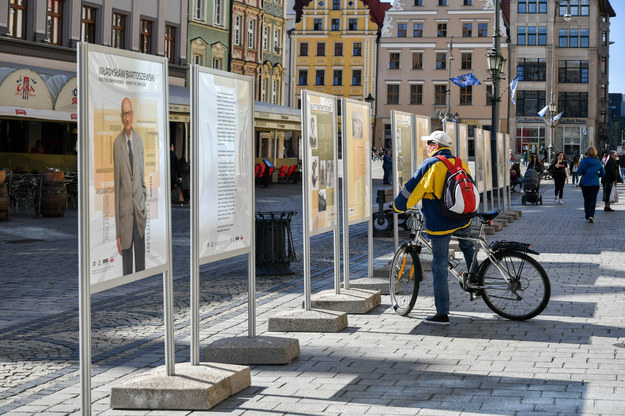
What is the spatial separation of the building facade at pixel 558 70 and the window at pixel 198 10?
51927 mm

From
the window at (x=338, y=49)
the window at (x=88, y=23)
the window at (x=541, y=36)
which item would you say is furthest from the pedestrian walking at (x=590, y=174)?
the window at (x=338, y=49)

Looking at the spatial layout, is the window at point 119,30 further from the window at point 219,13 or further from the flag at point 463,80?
the flag at point 463,80

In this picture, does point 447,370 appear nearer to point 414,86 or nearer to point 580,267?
point 580,267

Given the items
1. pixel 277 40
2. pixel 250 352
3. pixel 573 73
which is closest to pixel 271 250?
pixel 250 352

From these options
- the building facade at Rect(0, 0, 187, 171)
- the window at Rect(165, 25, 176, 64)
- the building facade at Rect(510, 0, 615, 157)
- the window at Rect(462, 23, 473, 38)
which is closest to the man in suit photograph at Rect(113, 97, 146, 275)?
the building facade at Rect(0, 0, 187, 171)

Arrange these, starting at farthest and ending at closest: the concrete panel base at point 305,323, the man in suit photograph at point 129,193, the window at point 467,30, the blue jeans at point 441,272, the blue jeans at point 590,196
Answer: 1. the window at point 467,30
2. the blue jeans at point 590,196
3. the blue jeans at point 441,272
4. the concrete panel base at point 305,323
5. the man in suit photograph at point 129,193

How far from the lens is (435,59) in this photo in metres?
95.9

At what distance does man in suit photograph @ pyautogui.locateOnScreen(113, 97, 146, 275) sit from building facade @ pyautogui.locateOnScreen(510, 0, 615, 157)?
92.4 m

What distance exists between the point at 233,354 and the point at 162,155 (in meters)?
2.10

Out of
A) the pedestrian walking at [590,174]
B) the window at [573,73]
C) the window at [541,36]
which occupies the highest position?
the window at [541,36]

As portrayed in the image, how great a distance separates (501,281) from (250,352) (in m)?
3.26

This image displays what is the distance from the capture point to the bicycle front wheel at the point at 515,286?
32.9 ft

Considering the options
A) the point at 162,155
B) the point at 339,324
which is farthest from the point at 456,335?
the point at 162,155

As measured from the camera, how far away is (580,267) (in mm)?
15008
